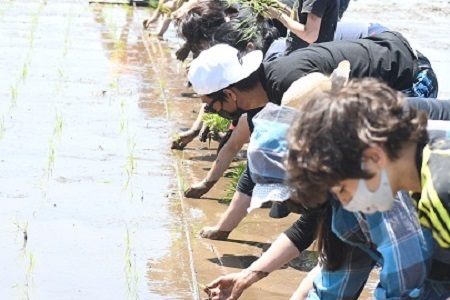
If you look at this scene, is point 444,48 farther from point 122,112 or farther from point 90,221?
point 90,221

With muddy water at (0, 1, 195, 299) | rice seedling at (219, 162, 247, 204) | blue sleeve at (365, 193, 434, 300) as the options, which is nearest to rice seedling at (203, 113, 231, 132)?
muddy water at (0, 1, 195, 299)

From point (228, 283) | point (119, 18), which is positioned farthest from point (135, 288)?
point (119, 18)

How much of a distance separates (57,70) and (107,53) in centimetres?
138

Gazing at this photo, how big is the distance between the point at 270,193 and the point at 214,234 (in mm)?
2058

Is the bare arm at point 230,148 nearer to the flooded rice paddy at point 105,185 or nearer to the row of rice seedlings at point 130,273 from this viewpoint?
the flooded rice paddy at point 105,185

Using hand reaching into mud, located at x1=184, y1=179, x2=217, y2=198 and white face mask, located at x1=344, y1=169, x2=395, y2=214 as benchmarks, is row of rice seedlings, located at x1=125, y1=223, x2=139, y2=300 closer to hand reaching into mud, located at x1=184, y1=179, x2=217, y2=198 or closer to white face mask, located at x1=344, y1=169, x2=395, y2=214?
hand reaching into mud, located at x1=184, y1=179, x2=217, y2=198

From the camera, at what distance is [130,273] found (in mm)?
4961

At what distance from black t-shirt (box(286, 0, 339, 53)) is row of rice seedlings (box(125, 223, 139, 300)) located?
1514mm

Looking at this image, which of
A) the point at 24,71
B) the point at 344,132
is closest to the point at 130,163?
the point at 24,71

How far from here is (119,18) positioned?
47.1ft

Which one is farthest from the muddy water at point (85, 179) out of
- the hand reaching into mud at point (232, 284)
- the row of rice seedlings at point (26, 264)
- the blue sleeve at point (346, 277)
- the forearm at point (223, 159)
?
the blue sleeve at point (346, 277)

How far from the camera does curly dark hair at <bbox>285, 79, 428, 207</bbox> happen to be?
247 centimetres

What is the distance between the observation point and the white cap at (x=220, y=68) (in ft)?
15.9

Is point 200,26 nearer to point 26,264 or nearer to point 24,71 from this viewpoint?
point 26,264
